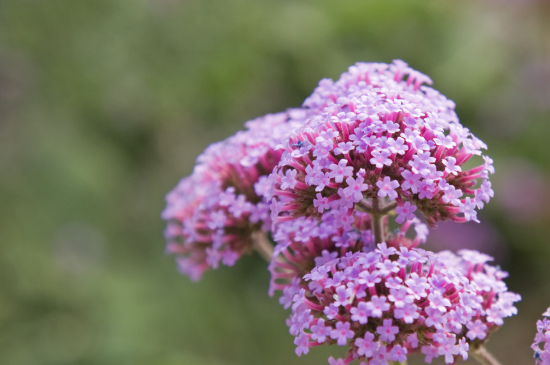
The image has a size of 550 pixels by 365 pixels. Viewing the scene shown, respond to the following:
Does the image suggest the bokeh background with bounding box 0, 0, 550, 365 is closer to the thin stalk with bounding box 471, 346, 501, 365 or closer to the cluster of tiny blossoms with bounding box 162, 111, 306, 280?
A: the cluster of tiny blossoms with bounding box 162, 111, 306, 280

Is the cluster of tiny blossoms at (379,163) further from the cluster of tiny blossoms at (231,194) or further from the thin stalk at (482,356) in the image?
the thin stalk at (482,356)

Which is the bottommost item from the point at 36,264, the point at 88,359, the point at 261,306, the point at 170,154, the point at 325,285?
the point at 325,285

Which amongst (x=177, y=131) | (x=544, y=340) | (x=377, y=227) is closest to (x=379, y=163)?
(x=377, y=227)

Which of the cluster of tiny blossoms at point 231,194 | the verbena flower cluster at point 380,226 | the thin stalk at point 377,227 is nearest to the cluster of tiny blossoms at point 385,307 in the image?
the verbena flower cluster at point 380,226

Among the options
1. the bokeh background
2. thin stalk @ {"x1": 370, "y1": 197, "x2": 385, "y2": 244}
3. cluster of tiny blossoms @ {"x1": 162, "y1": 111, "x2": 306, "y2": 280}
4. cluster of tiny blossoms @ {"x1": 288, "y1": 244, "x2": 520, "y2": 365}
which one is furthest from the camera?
the bokeh background

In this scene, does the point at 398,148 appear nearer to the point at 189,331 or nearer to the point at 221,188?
the point at 221,188

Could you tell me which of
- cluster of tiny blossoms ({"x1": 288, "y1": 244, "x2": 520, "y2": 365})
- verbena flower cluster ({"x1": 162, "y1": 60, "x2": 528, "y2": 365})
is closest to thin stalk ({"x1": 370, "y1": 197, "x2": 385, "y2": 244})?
verbena flower cluster ({"x1": 162, "y1": 60, "x2": 528, "y2": 365})

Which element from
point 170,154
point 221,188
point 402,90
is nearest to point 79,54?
point 170,154
